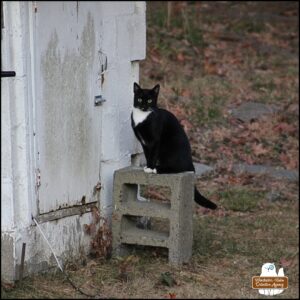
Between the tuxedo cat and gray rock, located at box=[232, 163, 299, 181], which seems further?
gray rock, located at box=[232, 163, 299, 181]

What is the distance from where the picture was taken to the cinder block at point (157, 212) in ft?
18.0

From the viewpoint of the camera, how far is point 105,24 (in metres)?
5.54

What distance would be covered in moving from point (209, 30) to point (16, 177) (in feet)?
30.3

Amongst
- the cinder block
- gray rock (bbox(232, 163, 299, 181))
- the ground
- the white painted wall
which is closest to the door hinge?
the white painted wall

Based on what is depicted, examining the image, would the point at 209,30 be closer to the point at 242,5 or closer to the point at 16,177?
the point at 242,5

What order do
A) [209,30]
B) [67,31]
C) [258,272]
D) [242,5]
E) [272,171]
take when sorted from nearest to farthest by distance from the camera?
[67,31] < [258,272] < [272,171] < [209,30] < [242,5]

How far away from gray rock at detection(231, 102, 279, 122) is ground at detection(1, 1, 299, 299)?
7 cm

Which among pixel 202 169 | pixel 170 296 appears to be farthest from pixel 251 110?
pixel 170 296

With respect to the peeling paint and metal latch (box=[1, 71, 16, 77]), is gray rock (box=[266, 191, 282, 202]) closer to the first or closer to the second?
the peeling paint

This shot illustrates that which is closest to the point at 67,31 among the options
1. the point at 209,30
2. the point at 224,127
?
the point at 224,127

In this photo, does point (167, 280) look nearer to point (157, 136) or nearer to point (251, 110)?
point (157, 136)

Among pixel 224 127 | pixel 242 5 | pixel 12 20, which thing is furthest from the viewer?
pixel 242 5

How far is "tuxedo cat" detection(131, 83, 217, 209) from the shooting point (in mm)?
5664

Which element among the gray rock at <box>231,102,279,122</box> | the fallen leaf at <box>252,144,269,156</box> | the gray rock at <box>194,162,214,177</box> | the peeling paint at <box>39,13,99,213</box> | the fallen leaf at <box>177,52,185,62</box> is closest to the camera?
the peeling paint at <box>39,13,99,213</box>
